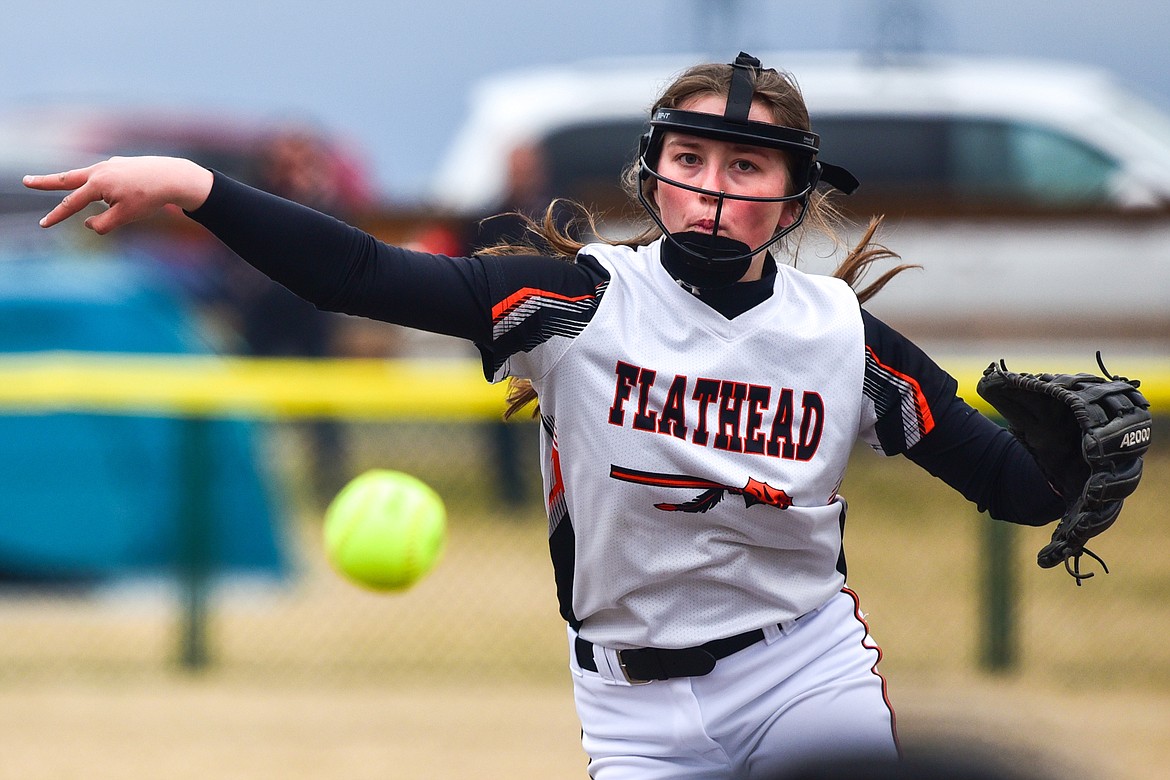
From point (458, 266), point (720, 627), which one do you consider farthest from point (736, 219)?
point (720, 627)

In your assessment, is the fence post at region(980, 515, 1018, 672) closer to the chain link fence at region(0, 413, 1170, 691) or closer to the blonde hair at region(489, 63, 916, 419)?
the chain link fence at region(0, 413, 1170, 691)

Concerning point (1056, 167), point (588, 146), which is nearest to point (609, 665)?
point (588, 146)

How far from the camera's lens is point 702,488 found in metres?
2.51

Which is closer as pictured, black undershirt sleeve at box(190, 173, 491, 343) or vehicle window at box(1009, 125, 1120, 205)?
black undershirt sleeve at box(190, 173, 491, 343)

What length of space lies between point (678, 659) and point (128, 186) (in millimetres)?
1178

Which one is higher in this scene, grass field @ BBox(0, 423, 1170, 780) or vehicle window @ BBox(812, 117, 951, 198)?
vehicle window @ BBox(812, 117, 951, 198)

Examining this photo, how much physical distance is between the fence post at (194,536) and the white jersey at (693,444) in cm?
383

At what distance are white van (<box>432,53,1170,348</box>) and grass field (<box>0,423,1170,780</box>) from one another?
5.79ft

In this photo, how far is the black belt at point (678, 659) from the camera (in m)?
2.56

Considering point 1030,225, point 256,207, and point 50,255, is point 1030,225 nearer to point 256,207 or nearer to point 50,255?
point 50,255

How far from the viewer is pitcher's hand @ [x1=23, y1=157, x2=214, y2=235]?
2.18 metres

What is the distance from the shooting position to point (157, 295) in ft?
26.1

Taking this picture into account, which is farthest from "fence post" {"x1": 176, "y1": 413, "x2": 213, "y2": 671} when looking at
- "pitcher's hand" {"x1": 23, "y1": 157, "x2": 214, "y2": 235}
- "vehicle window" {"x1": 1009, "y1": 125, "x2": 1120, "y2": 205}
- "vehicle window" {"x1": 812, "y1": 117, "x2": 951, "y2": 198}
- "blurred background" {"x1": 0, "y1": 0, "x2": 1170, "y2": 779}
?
"vehicle window" {"x1": 1009, "y1": 125, "x2": 1120, "y2": 205}

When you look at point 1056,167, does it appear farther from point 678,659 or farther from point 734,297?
point 678,659
